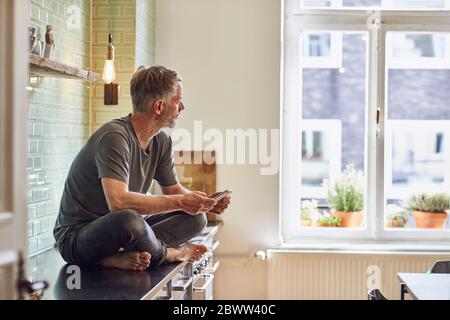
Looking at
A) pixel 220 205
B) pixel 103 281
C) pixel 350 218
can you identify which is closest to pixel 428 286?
pixel 220 205

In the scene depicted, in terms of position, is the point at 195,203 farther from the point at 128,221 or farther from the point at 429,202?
the point at 429,202

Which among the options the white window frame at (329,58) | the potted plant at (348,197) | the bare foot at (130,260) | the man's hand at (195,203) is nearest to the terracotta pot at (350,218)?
the potted plant at (348,197)

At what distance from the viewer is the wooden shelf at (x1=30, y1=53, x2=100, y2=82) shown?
2678mm

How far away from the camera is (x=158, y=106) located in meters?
2.82

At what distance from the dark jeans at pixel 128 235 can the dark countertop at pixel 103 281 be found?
6cm

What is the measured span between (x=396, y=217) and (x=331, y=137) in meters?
0.71

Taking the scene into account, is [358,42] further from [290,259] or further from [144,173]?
[144,173]

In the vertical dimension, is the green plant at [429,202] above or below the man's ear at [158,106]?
below

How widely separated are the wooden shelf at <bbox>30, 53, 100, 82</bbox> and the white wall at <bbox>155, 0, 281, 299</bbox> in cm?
126

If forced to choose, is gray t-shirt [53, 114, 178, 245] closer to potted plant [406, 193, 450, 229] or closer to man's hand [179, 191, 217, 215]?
man's hand [179, 191, 217, 215]

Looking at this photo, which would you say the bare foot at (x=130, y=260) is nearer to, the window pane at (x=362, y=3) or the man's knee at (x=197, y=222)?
the man's knee at (x=197, y=222)

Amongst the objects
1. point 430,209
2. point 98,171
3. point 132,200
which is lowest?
point 430,209

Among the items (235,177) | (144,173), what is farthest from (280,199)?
(144,173)

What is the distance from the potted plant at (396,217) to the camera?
15.4ft
